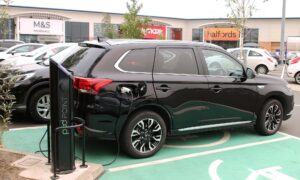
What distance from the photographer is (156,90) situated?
6000 millimetres

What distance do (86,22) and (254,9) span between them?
35.6 meters

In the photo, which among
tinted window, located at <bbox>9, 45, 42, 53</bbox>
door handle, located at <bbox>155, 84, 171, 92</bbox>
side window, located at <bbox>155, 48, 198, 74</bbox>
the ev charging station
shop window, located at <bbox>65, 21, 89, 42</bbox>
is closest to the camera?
the ev charging station

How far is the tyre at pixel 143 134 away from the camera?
5.84 m

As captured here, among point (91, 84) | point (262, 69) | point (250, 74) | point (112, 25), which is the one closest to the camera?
point (91, 84)

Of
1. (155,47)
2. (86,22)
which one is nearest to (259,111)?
(155,47)

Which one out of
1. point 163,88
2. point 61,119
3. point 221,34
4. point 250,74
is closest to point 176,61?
point 163,88

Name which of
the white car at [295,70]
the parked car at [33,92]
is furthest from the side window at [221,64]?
the white car at [295,70]

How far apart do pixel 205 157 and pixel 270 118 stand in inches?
79.9

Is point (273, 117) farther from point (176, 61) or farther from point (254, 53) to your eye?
point (254, 53)

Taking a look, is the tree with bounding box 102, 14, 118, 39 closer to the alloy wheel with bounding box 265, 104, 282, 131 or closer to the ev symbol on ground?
the alloy wheel with bounding box 265, 104, 282, 131

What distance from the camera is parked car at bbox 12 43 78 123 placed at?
7.60 metres

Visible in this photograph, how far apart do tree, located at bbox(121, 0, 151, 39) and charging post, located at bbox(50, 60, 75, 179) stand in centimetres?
1703

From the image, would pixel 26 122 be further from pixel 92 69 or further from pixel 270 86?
pixel 270 86

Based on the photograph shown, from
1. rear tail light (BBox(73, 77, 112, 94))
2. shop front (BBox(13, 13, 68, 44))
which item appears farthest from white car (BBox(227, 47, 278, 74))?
shop front (BBox(13, 13, 68, 44))
